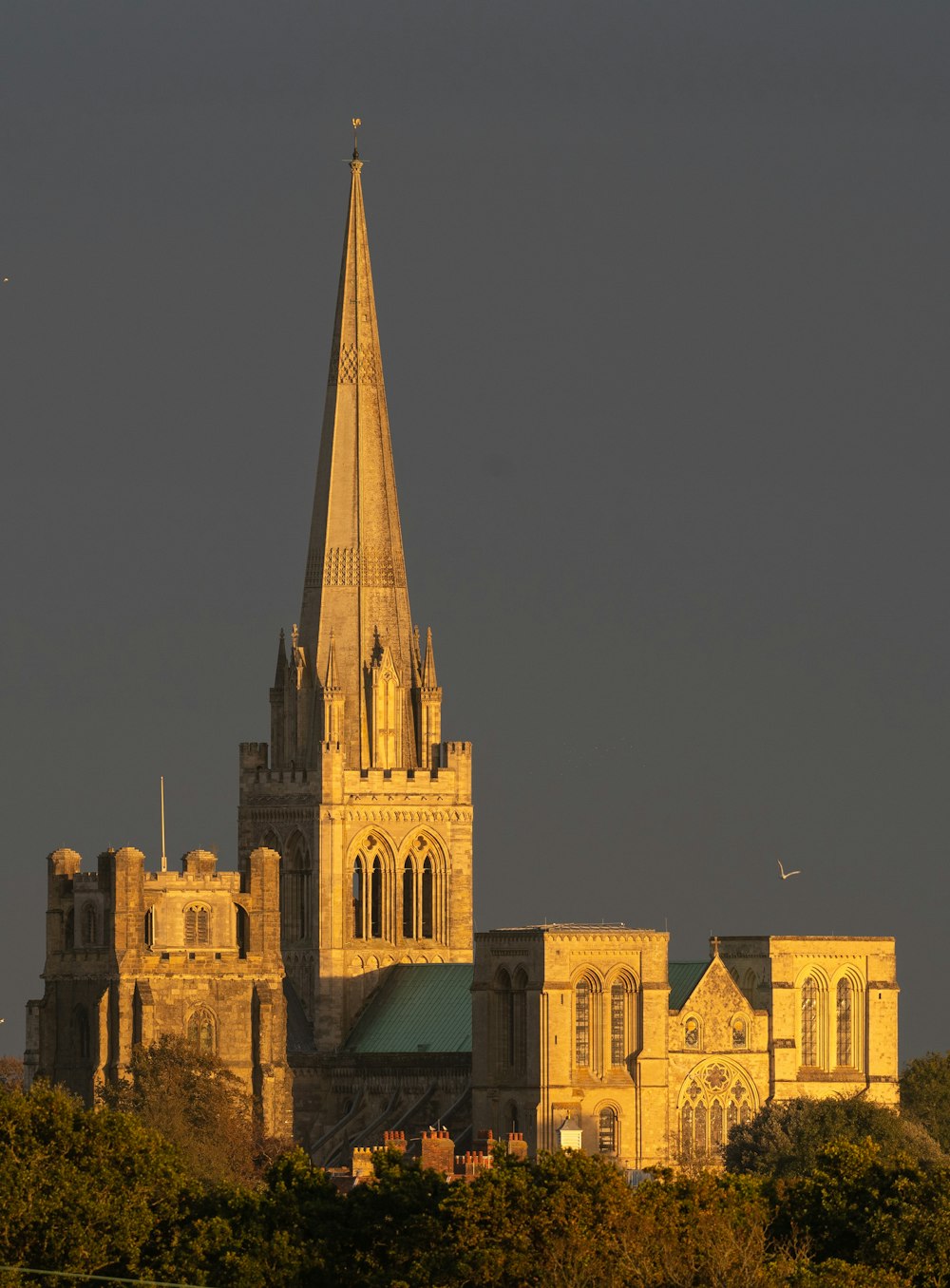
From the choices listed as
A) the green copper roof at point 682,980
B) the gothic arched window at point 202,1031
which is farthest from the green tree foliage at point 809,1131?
the gothic arched window at point 202,1031

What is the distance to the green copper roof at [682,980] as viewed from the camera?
17875cm

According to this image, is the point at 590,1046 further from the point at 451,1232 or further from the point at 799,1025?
the point at 451,1232

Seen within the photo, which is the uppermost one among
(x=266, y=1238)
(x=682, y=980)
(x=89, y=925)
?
(x=89, y=925)

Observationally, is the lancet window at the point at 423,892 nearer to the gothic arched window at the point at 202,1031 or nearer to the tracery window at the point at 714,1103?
the gothic arched window at the point at 202,1031

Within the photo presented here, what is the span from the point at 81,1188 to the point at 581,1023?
2265 inches

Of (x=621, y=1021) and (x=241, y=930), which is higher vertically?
Result: (x=241, y=930)

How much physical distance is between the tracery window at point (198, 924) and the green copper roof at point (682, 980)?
1892cm

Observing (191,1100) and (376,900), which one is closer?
(191,1100)

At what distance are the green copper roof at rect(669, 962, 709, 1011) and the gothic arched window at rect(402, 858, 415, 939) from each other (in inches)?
740

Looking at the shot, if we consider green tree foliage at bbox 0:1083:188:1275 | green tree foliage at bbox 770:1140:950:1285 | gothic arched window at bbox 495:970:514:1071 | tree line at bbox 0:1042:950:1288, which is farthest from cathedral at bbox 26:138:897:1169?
green tree foliage at bbox 770:1140:950:1285

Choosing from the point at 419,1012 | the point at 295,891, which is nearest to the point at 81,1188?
the point at 419,1012

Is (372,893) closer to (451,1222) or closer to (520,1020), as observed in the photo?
(520,1020)

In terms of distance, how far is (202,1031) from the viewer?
18275 centimetres

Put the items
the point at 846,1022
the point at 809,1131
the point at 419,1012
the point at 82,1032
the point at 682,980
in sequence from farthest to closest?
the point at 419,1012 < the point at 82,1032 < the point at 846,1022 < the point at 682,980 < the point at 809,1131
